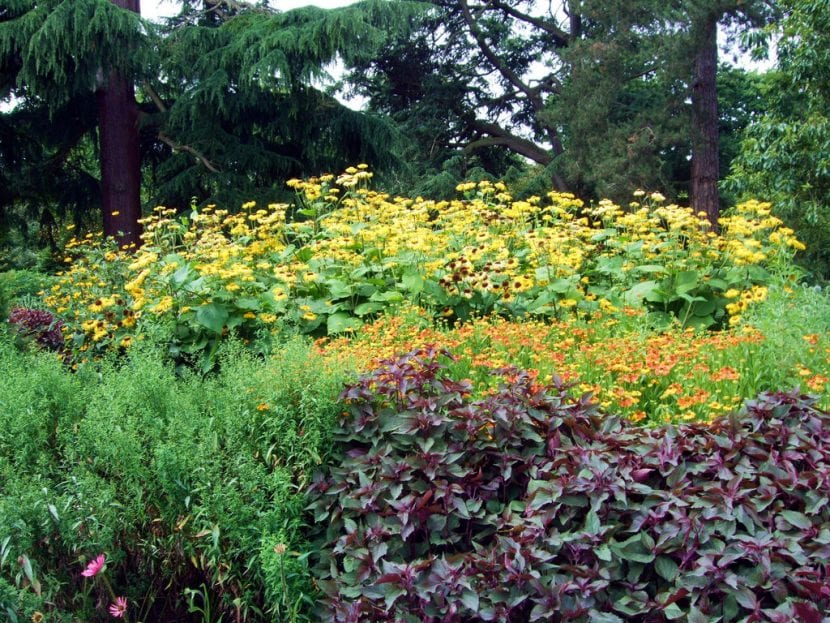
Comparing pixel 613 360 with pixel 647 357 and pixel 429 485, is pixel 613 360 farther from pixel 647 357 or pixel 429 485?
pixel 429 485

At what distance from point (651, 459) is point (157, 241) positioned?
4.58 meters

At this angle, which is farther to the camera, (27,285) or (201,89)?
(27,285)

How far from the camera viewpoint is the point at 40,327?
5.77 m

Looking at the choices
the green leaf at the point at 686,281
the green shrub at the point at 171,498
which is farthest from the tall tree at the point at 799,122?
the green shrub at the point at 171,498

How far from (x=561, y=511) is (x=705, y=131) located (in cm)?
1310

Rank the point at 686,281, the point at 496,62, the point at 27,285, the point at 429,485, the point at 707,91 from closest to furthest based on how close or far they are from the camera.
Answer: the point at 429,485 → the point at 686,281 → the point at 27,285 → the point at 707,91 → the point at 496,62

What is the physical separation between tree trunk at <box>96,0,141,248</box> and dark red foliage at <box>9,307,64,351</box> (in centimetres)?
483

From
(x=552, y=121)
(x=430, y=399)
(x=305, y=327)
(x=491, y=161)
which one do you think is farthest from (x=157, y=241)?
(x=491, y=161)

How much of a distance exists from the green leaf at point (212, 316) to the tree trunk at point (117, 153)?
6424mm

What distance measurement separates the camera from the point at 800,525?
2.26 meters

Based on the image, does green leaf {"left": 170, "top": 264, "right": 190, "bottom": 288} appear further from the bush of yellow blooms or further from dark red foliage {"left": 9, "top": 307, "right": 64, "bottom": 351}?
dark red foliage {"left": 9, "top": 307, "right": 64, "bottom": 351}

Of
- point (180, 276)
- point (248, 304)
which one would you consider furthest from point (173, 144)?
point (248, 304)

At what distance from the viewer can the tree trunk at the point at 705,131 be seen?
1387 centimetres

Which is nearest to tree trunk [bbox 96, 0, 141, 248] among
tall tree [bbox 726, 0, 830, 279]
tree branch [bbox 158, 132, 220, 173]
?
tree branch [bbox 158, 132, 220, 173]
